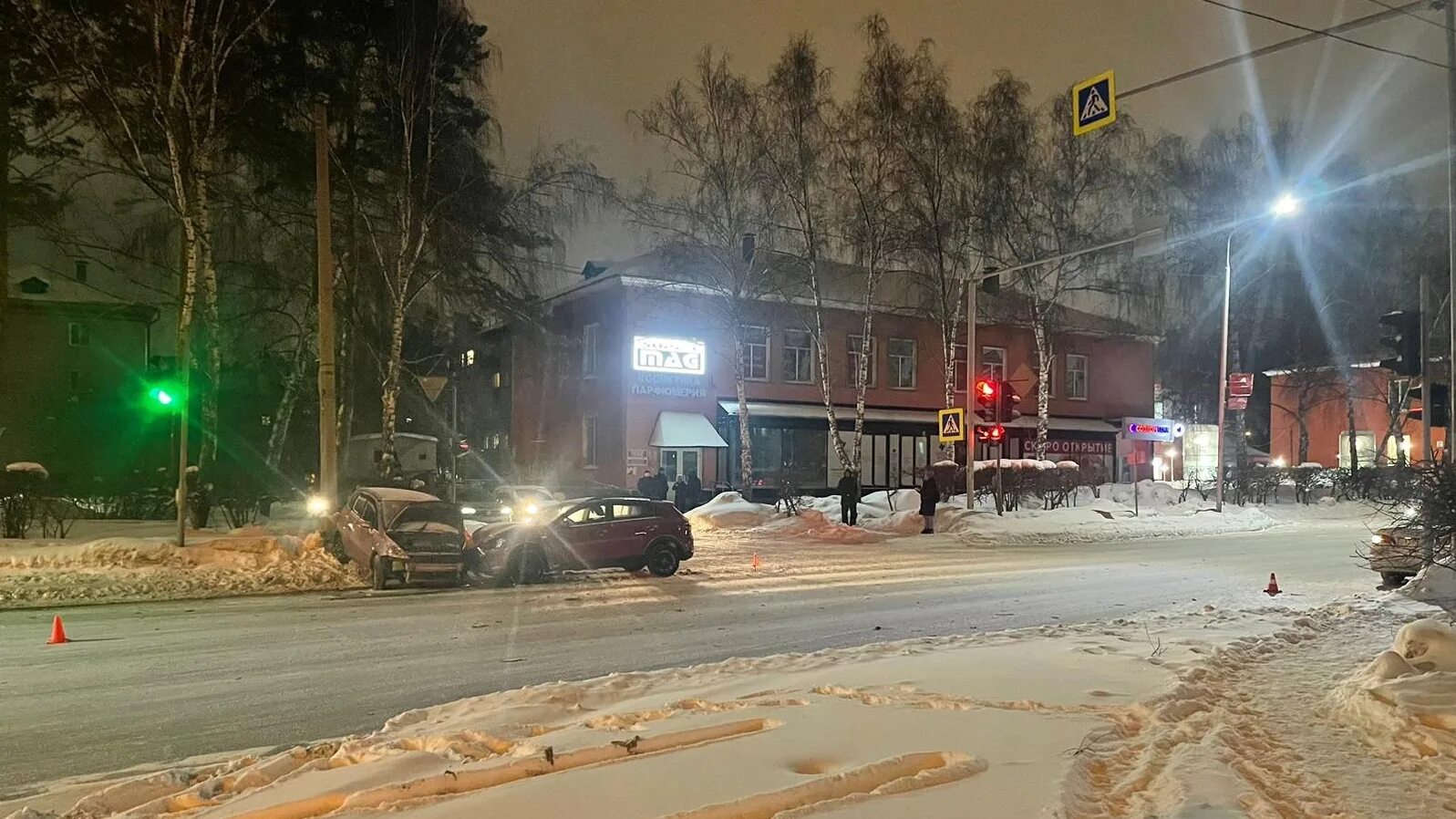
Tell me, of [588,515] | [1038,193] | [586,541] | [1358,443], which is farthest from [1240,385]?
[1358,443]

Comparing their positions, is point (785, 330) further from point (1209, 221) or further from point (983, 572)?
point (983, 572)

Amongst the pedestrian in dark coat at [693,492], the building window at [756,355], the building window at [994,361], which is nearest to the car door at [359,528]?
the pedestrian in dark coat at [693,492]

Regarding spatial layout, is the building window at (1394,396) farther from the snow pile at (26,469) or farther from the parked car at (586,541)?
the snow pile at (26,469)

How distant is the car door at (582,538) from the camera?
52.5 ft

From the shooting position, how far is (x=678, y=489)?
3086 centimetres

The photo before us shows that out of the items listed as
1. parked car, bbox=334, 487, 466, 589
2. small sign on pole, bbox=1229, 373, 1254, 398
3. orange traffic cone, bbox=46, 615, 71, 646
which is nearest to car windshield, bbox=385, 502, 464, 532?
parked car, bbox=334, 487, 466, 589

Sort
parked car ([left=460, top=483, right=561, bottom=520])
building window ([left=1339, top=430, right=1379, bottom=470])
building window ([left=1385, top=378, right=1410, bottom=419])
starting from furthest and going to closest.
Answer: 1. building window ([left=1339, top=430, right=1379, bottom=470])
2. building window ([left=1385, top=378, right=1410, bottom=419])
3. parked car ([left=460, top=483, right=561, bottom=520])

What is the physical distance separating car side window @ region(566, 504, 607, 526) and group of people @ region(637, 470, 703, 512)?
37.4ft

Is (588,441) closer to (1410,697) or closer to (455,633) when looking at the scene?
(455,633)

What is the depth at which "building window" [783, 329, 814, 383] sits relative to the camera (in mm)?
38094

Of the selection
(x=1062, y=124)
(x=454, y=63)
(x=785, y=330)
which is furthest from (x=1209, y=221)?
(x=454, y=63)

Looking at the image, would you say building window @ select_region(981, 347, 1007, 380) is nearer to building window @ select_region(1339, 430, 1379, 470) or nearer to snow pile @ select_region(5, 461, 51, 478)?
building window @ select_region(1339, 430, 1379, 470)

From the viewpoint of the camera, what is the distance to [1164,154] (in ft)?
121

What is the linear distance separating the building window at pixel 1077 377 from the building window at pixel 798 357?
15.7 metres
